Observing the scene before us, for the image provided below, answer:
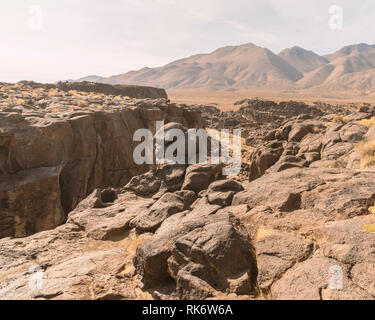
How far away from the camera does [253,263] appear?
5.66 meters

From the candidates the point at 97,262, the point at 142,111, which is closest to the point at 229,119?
the point at 142,111

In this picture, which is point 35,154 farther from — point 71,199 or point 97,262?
point 97,262

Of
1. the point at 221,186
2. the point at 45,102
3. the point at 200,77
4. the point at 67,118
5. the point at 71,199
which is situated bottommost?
the point at 71,199

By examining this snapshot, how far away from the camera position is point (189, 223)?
6797 mm

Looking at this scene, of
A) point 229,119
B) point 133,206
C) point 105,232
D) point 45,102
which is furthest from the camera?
point 229,119

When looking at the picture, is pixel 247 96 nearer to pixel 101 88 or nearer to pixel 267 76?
pixel 101 88

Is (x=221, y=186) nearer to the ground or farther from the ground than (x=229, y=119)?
nearer to the ground

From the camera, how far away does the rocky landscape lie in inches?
204

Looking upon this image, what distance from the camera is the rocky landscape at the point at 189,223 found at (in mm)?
5184

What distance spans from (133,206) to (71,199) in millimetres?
6431

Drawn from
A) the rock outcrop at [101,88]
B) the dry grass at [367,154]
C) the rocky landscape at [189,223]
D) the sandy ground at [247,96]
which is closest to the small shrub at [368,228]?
the rocky landscape at [189,223]

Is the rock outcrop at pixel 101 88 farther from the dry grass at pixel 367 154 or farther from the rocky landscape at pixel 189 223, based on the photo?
→ the dry grass at pixel 367 154

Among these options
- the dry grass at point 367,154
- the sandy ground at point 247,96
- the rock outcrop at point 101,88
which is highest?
the sandy ground at point 247,96

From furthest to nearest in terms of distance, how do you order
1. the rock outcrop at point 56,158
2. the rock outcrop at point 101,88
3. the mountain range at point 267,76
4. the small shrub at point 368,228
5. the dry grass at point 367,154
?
the mountain range at point 267,76, the rock outcrop at point 101,88, the rock outcrop at point 56,158, the dry grass at point 367,154, the small shrub at point 368,228
